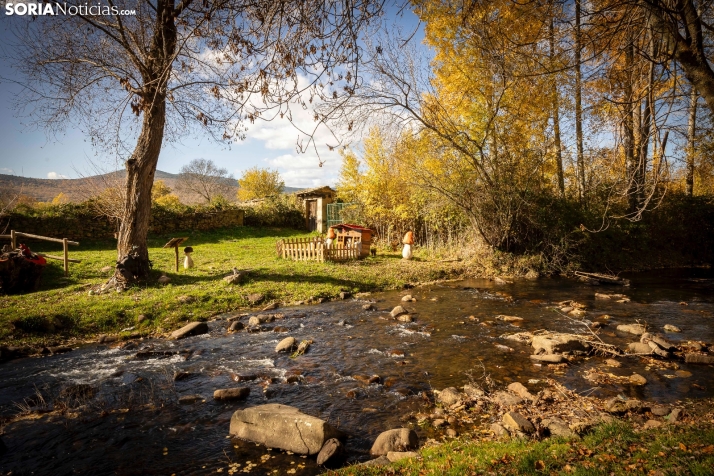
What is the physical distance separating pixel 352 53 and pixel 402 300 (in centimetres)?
863

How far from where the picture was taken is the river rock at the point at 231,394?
5625 mm

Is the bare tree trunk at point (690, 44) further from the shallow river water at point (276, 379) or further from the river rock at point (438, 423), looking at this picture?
the river rock at point (438, 423)

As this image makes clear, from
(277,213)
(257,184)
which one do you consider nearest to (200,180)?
(257,184)

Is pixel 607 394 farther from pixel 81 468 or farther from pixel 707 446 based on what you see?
pixel 81 468

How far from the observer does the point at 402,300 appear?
11.7 m

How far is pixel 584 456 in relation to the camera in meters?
3.36

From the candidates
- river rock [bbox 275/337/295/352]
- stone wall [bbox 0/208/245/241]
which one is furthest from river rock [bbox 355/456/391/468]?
stone wall [bbox 0/208/245/241]

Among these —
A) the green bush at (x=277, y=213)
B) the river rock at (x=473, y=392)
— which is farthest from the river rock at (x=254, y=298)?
the green bush at (x=277, y=213)

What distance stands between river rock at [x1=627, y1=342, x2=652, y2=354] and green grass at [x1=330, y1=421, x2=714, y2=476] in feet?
11.0

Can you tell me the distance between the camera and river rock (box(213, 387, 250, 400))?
562cm

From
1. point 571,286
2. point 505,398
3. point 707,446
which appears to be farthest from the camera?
point 571,286

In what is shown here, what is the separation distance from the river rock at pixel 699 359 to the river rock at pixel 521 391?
3.35m

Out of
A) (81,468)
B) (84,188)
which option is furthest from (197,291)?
(84,188)

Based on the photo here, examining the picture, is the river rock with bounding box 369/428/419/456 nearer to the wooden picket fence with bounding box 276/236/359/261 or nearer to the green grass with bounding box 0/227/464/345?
the green grass with bounding box 0/227/464/345
